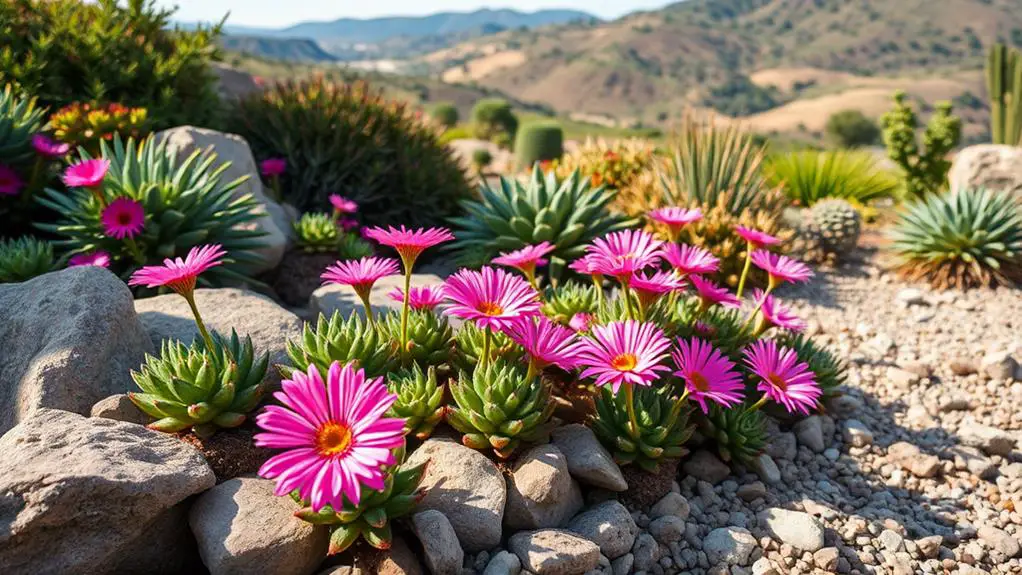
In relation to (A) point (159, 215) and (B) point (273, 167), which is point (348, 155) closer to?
(B) point (273, 167)

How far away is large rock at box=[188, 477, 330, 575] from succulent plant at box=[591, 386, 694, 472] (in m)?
1.29

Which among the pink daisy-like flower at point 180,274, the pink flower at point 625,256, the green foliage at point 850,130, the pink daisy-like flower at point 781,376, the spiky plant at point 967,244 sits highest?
the pink daisy-like flower at point 180,274

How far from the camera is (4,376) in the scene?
3.20 m

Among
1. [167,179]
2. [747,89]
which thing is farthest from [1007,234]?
[747,89]

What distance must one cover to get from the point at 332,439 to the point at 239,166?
4.51 m

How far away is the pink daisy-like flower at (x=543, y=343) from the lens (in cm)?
290

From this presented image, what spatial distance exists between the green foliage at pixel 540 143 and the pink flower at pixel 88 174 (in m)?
11.0

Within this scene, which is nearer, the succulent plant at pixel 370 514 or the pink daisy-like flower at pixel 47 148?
the succulent plant at pixel 370 514

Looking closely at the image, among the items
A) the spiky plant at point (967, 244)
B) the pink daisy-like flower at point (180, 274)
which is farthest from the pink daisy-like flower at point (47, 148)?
the spiky plant at point (967, 244)

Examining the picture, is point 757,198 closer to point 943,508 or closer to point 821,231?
point 821,231

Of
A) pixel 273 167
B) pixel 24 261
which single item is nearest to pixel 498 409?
pixel 24 261

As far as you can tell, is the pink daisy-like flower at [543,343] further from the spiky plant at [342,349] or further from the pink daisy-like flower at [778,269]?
the pink daisy-like flower at [778,269]

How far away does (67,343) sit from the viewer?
124 inches

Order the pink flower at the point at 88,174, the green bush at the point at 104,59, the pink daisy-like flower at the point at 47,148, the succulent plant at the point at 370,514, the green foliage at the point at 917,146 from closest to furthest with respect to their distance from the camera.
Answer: the succulent plant at the point at 370,514 < the pink flower at the point at 88,174 < the pink daisy-like flower at the point at 47,148 < the green bush at the point at 104,59 < the green foliage at the point at 917,146
